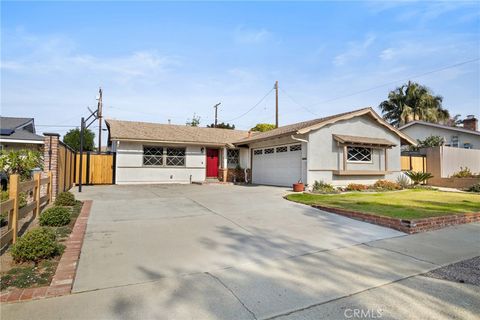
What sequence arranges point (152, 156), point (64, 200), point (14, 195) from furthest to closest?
point (152, 156)
point (64, 200)
point (14, 195)

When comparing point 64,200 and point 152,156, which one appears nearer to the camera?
point 64,200

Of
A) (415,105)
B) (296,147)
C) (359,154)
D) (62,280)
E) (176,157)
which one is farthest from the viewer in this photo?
(415,105)

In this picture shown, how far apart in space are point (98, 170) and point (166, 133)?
4797 mm

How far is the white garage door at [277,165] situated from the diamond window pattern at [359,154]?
2921mm

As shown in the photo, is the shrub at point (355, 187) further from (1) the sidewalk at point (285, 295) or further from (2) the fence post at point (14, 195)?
(2) the fence post at point (14, 195)

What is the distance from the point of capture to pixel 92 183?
57.5 ft

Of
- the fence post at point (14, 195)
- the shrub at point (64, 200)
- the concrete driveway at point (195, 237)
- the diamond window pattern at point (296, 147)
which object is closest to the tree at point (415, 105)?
the diamond window pattern at point (296, 147)

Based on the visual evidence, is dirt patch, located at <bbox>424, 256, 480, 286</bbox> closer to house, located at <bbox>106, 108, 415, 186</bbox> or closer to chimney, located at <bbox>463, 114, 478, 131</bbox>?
house, located at <bbox>106, 108, 415, 186</bbox>

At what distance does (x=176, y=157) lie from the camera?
64.0 ft

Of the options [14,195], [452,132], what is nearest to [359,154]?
[452,132]

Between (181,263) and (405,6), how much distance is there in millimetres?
11361

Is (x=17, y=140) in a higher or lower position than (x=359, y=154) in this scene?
higher

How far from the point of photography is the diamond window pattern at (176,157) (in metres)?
19.3

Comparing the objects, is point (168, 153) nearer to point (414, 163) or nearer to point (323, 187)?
point (323, 187)
